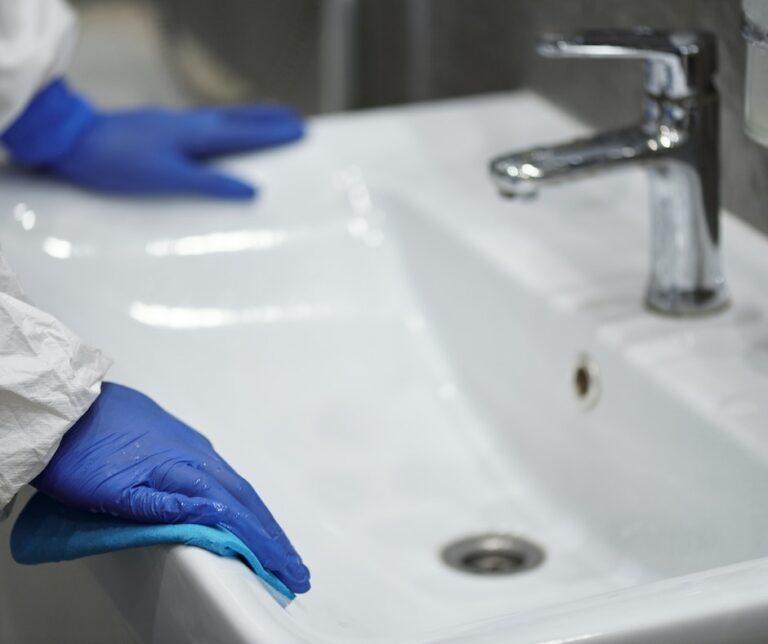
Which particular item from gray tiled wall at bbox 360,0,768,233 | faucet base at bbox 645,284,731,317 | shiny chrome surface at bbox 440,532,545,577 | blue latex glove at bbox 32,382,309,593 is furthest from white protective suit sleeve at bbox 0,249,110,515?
gray tiled wall at bbox 360,0,768,233

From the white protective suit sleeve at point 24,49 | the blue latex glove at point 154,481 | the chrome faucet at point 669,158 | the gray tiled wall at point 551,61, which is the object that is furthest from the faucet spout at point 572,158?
the white protective suit sleeve at point 24,49

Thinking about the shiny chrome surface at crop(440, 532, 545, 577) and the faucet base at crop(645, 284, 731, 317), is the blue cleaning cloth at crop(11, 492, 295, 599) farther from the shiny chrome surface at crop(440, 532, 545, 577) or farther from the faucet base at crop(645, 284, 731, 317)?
the faucet base at crop(645, 284, 731, 317)

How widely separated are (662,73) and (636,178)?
22cm

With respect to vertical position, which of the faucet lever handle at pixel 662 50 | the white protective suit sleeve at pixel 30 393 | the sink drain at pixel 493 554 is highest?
the faucet lever handle at pixel 662 50

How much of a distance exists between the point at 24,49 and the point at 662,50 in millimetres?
443

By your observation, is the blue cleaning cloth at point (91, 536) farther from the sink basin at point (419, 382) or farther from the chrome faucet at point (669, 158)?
the chrome faucet at point (669, 158)

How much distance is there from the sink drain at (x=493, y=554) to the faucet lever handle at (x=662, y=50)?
0.26 m

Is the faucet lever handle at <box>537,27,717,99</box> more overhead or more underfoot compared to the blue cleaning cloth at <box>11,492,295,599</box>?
more overhead

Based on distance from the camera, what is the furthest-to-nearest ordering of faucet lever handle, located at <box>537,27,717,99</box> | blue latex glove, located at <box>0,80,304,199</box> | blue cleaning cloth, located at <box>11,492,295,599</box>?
1. blue latex glove, located at <box>0,80,304,199</box>
2. faucet lever handle, located at <box>537,27,717,99</box>
3. blue cleaning cloth, located at <box>11,492,295,599</box>

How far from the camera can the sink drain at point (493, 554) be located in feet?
2.63

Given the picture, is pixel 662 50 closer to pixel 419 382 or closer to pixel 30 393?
pixel 419 382

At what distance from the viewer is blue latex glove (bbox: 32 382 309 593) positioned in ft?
2.01

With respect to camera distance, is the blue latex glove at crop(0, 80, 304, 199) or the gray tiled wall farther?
the blue latex glove at crop(0, 80, 304, 199)

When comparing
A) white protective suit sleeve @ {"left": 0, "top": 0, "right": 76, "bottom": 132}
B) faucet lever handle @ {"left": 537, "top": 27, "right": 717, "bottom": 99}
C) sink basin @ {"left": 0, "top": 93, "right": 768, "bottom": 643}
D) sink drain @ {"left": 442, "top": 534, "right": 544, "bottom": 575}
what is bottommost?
sink drain @ {"left": 442, "top": 534, "right": 544, "bottom": 575}
